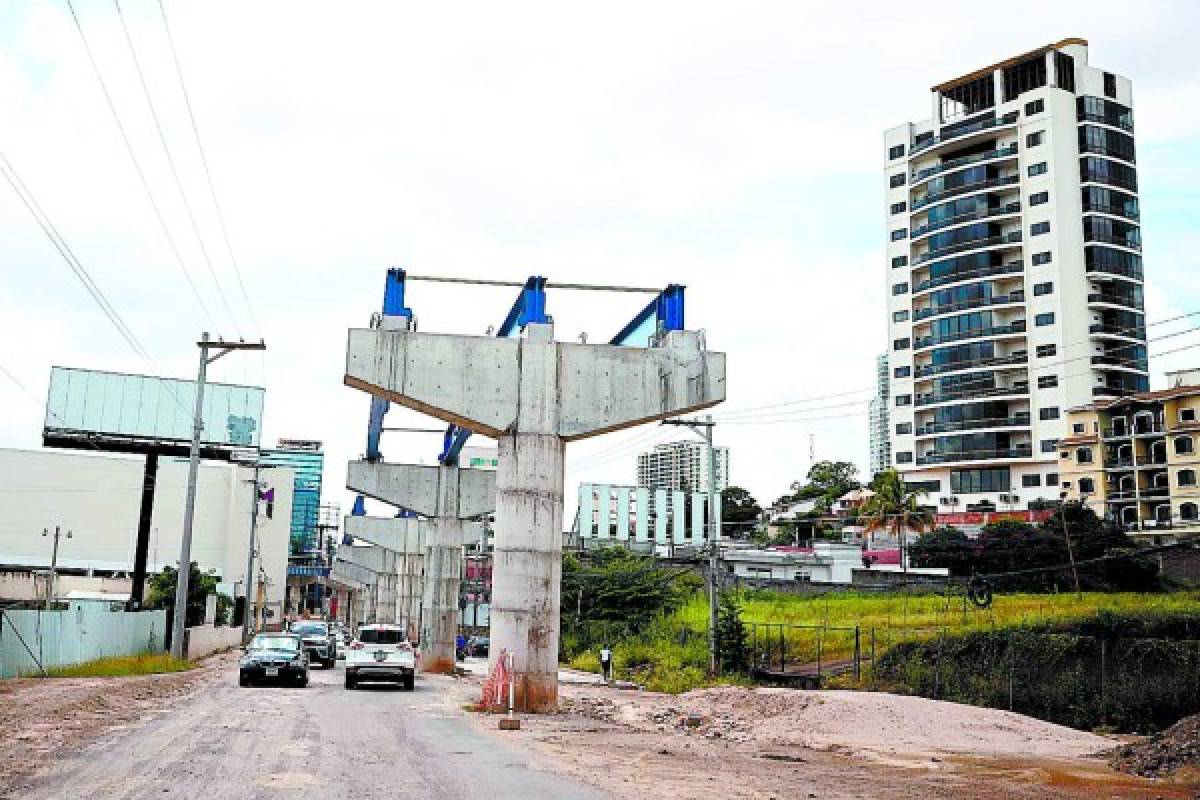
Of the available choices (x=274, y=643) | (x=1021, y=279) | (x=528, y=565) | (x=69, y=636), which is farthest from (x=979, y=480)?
(x=528, y=565)

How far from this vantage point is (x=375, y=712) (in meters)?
22.8

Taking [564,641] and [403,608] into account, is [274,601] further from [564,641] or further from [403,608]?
[564,641]

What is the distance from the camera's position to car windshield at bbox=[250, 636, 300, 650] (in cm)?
3094

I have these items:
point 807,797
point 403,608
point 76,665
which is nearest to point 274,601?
point 403,608

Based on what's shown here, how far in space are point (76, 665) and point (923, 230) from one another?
76838mm

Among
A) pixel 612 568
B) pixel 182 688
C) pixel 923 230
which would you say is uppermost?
pixel 923 230

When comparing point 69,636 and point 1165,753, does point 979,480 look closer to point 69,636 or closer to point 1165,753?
point 69,636

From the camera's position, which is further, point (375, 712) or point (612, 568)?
point (612, 568)

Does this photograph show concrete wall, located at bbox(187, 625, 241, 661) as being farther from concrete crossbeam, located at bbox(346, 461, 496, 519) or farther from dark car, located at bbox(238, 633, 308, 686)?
dark car, located at bbox(238, 633, 308, 686)

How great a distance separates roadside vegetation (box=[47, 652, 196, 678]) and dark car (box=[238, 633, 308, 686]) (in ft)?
14.5

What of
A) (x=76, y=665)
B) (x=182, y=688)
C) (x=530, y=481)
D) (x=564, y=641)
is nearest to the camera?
(x=530, y=481)

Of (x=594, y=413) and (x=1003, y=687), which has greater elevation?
(x=594, y=413)

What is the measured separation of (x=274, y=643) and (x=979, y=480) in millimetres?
67525

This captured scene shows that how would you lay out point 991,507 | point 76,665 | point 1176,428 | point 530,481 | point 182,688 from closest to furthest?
point 530,481 < point 182,688 < point 76,665 < point 1176,428 < point 991,507
